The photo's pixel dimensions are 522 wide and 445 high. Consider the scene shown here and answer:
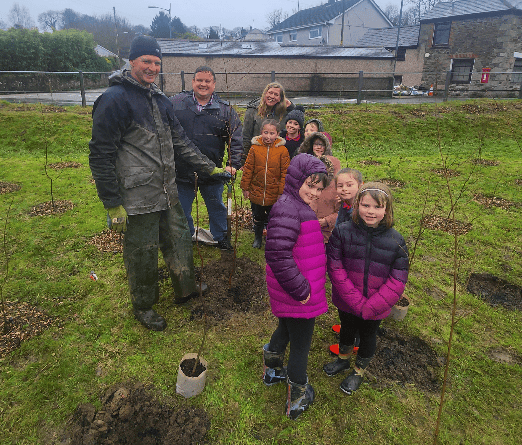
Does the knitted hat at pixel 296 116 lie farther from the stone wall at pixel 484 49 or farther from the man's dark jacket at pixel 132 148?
the stone wall at pixel 484 49

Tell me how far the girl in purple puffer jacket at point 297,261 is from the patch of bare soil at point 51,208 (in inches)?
212

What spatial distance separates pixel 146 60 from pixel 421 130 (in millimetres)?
12321

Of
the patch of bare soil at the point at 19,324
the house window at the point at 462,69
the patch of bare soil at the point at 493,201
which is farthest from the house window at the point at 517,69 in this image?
the patch of bare soil at the point at 19,324

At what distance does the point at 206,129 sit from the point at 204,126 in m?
0.04

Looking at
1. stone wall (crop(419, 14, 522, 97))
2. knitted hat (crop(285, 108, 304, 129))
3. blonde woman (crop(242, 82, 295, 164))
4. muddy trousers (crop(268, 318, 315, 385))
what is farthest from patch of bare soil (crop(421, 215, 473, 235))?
stone wall (crop(419, 14, 522, 97))

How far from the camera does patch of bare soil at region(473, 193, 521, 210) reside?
674cm

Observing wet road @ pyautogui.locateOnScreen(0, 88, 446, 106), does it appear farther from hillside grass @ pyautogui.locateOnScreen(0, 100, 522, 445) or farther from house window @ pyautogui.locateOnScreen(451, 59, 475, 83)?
hillside grass @ pyautogui.locateOnScreen(0, 100, 522, 445)

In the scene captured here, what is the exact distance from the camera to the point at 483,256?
4.96 metres

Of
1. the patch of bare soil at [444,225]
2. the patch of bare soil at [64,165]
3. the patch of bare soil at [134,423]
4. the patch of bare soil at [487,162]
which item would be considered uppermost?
the patch of bare soil at [487,162]

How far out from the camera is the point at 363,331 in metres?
2.76

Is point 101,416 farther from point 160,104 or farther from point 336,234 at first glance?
point 160,104

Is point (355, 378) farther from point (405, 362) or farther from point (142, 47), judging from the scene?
point (142, 47)

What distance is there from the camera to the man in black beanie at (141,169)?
2.85m

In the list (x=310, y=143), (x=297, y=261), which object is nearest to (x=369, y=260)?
(x=297, y=261)
